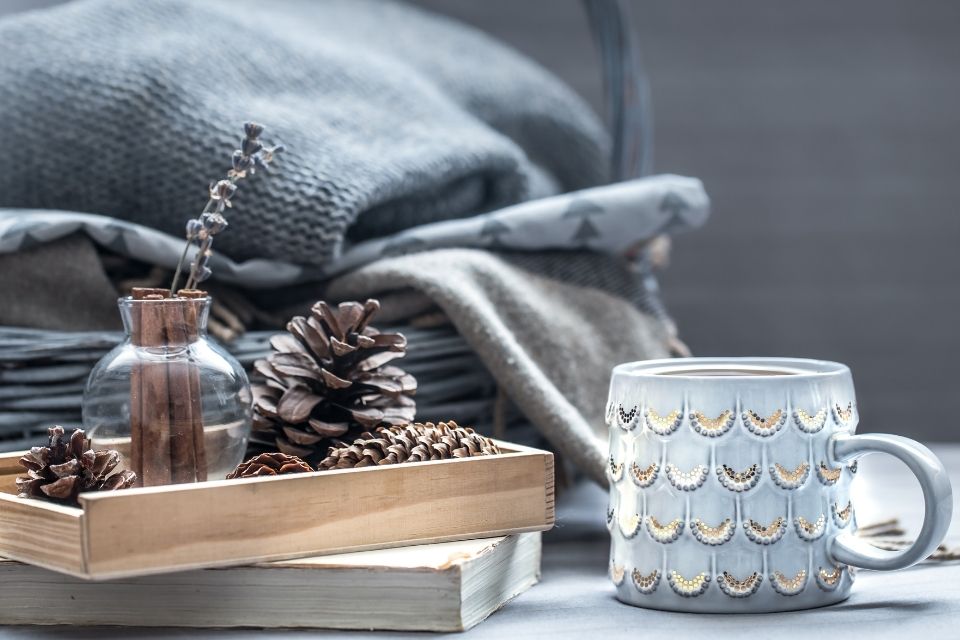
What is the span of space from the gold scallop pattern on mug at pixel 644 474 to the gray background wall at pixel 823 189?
0.71 m

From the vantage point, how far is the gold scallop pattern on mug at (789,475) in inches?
17.8

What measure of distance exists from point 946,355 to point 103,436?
0.94 metres

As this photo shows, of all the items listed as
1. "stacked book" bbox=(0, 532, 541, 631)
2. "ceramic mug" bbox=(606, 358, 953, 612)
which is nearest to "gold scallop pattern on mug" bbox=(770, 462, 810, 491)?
"ceramic mug" bbox=(606, 358, 953, 612)

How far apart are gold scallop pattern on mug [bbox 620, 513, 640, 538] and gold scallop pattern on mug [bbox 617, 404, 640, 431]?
1.5 inches

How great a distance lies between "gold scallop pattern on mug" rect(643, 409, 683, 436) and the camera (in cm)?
46

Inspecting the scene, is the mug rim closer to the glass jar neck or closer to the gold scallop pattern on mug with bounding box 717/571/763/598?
the gold scallop pattern on mug with bounding box 717/571/763/598

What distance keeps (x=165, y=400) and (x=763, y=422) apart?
25cm

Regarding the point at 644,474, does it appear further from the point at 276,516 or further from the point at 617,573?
the point at 276,516

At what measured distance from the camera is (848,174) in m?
1.16

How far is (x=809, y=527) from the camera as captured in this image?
46 centimetres

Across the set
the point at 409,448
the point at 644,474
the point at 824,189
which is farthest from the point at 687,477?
the point at 824,189

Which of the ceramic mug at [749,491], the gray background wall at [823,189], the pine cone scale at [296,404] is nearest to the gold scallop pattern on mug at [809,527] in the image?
the ceramic mug at [749,491]

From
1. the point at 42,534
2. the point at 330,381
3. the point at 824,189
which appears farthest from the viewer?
the point at 824,189

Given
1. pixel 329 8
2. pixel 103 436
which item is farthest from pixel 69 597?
pixel 329 8
